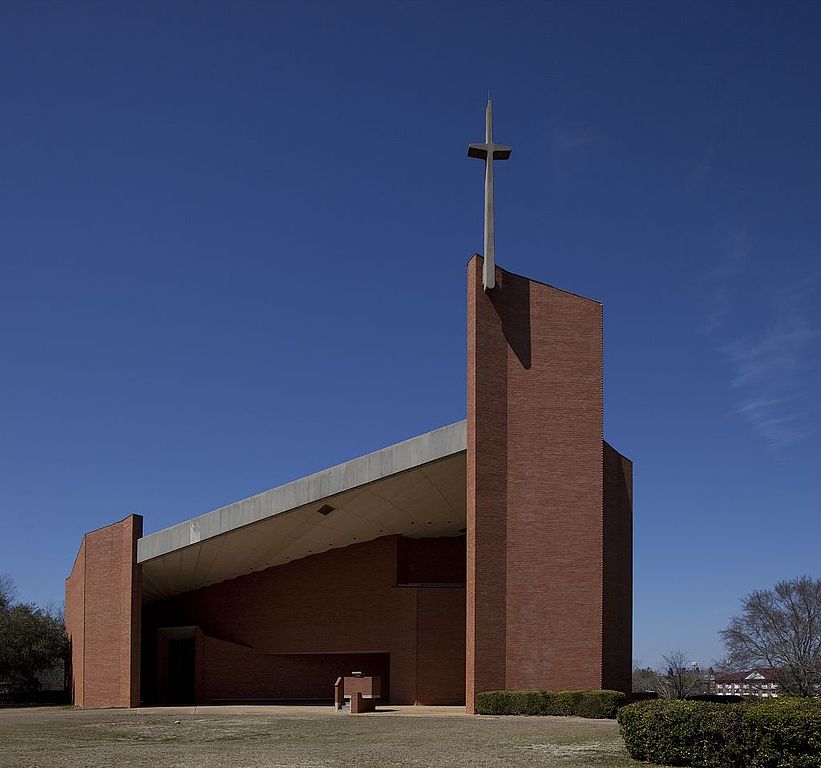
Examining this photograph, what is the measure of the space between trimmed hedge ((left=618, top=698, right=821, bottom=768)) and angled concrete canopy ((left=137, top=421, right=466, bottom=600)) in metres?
14.2

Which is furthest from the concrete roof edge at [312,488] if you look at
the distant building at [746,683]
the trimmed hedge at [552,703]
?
the distant building at [746,683]

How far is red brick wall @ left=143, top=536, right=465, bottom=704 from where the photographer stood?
3619 centimetres

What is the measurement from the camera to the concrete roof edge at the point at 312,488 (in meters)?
29.0

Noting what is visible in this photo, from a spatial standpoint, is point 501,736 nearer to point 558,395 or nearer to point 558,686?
point 558,686

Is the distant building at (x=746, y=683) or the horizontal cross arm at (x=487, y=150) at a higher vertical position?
the horizontal cross arm at (x=487, y=150)

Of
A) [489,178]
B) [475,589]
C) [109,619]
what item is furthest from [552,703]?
[109,619]

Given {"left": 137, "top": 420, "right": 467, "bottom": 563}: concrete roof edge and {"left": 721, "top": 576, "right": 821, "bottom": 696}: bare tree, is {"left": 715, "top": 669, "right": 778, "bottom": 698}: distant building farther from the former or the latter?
{"left": 137, "top": 420, "right": 467, "bottom": 563}: concrete roof edge

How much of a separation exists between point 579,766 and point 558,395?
1508 centimetres

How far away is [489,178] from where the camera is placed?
1155 inches

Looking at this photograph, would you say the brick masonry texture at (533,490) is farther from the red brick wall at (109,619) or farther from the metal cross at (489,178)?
the red brick wall at (109,619)

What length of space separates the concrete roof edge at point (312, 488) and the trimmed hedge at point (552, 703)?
682cm

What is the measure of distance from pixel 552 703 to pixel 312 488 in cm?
1020

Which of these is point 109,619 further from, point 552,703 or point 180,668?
point 552,703

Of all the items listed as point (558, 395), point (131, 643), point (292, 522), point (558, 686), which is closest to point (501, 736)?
point (558, 686)
